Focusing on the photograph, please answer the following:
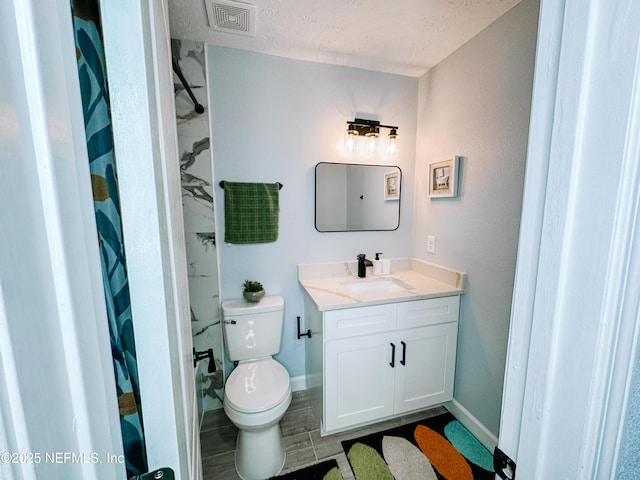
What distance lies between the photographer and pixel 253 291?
172 centimetres

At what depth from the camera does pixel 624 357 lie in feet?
1.21

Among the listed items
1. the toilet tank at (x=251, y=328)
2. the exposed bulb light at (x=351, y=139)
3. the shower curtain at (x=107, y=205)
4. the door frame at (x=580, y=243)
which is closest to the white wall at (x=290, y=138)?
the exposed bulb light at (x=351, y=139)

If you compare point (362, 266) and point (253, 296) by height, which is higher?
point (362, 266)

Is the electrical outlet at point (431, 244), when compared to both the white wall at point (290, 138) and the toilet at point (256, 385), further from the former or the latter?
the toilet at point (256, 385)

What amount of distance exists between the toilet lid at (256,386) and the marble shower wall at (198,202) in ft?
1.11

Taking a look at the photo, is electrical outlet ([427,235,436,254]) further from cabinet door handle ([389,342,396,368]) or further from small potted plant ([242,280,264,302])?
small potted plant ([242,280,264,302])

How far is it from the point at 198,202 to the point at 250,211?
32cm

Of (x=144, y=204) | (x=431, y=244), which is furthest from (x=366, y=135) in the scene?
(x=144, y=204)

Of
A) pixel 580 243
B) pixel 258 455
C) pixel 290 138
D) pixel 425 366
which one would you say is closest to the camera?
pixel 580 243

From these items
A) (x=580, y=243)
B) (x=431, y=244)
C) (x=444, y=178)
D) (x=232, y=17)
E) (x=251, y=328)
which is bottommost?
(x=251, y=328)

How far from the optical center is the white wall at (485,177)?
130cm

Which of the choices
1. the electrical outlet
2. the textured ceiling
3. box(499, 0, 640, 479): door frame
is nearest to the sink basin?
the electrical outlet

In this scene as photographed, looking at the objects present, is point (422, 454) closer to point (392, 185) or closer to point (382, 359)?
point (382, 359)

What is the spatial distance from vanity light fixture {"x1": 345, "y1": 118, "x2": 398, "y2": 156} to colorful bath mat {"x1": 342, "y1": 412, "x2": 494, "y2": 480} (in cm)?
191
